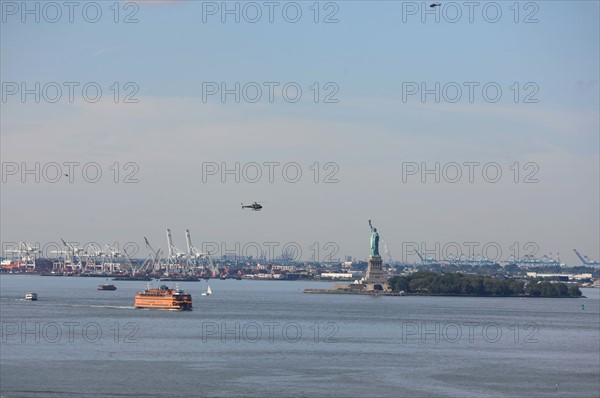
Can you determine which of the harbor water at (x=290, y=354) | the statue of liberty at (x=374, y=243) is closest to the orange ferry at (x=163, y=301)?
the harbor water at (x=290, y=354)

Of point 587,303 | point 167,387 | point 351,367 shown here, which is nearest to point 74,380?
point 167,387

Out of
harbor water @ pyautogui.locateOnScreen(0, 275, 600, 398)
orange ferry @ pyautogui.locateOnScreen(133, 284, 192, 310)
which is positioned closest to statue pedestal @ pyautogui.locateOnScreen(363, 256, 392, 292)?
harbor water @ pyautogui.locateOnScreen(0, 275, 600, 398)

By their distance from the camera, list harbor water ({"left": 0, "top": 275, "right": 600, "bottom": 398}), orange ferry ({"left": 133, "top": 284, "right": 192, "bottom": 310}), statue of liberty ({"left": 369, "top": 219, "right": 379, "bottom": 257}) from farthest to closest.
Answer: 1. statue of liberty ({"left": 369, "top": 219, "right": 379, "bottom": 257})
2. orange ferry ({"left": 133, "top": 284, "right": 192, "bottom": 310})
3. harbor water ({"left": 0, "top": 275, "right": 600, "bottom": 398})

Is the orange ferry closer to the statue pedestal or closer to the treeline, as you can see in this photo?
the statue pedestal

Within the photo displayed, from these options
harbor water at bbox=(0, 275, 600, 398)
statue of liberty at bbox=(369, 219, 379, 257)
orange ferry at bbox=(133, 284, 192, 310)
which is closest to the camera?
harbor water at bbox=(0, 275, 600, 398)

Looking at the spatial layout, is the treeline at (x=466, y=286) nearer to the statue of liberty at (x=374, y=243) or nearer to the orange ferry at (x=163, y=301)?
the statue of liberty at (x=374, y=243)

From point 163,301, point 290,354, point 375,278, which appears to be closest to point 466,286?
point 375,278

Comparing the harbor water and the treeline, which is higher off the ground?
the treeline
